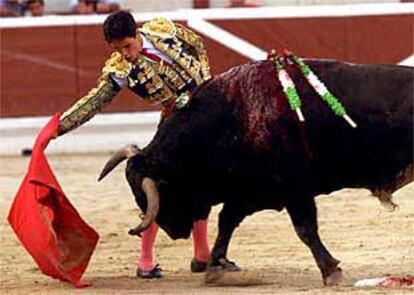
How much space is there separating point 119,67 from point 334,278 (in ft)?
4.34

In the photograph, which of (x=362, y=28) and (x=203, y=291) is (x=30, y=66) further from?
(x=203, y=291)

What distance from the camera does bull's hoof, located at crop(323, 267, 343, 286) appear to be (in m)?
5.88

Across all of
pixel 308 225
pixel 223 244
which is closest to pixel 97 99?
pixel 223 244

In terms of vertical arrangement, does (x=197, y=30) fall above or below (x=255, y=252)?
above

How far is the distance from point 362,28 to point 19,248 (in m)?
5.68

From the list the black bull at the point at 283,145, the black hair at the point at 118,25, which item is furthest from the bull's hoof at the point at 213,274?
the black hair at the point at 118,25

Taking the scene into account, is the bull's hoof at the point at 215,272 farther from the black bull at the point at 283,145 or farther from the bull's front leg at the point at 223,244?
the black bull at the point at 283,145

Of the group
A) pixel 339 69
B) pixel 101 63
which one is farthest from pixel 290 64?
pixel 101 63

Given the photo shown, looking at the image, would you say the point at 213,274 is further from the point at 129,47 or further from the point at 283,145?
the point at 129,47

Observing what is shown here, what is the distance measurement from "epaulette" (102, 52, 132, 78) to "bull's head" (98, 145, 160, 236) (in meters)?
0.33

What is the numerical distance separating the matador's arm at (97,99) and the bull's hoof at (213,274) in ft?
2.79

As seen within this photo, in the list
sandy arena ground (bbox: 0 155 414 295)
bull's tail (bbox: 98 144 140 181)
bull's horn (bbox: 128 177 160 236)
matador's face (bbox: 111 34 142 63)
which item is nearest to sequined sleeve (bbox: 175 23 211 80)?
matador's face (bbox: 111 34 142 63)

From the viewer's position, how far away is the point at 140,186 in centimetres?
615

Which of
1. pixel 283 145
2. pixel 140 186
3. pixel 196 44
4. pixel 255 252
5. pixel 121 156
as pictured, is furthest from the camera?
pixel 255 252
